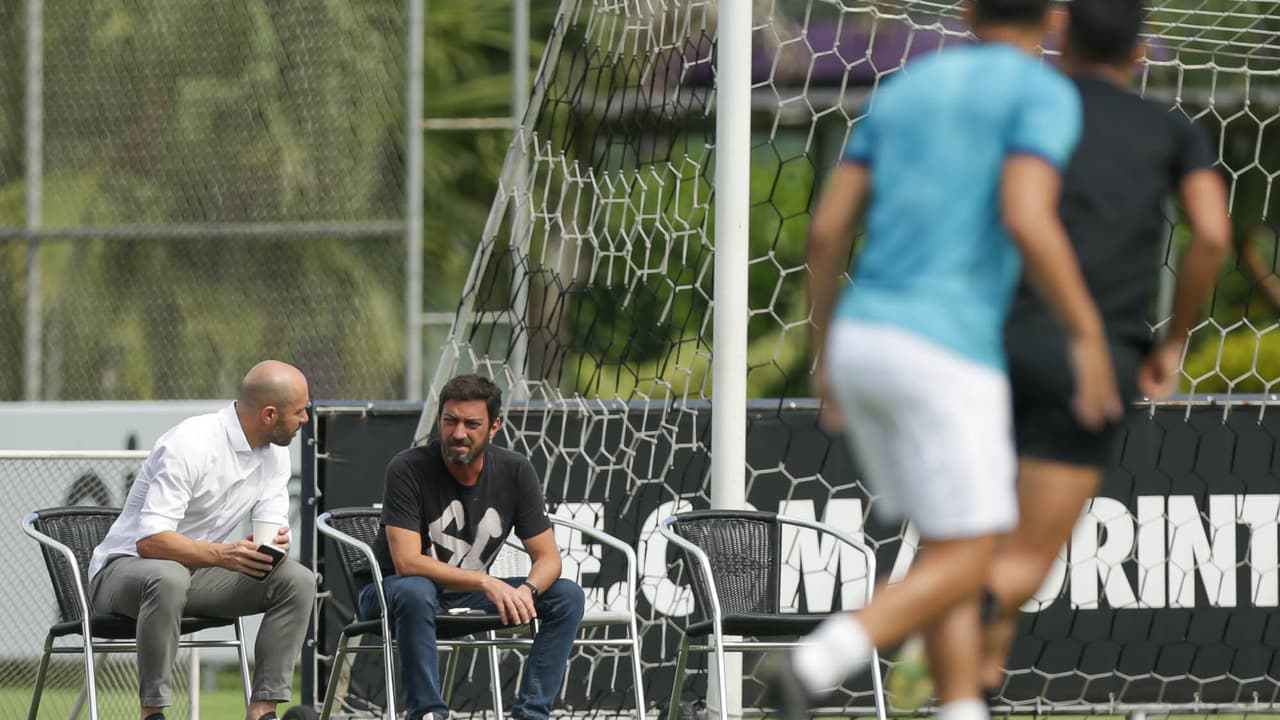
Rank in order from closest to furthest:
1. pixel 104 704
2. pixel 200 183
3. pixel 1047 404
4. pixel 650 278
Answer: pixel 1047 404
pixel 104 704
pixel 650 278
pixel 200 183

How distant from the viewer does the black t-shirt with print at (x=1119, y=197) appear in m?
3.42

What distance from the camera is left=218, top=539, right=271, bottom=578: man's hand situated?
5531 mm

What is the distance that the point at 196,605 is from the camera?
5.56 m

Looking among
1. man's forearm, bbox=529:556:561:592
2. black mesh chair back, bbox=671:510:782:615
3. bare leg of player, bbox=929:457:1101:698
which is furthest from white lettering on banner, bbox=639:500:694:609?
bare leg of player, bbox=929:457:1101:698

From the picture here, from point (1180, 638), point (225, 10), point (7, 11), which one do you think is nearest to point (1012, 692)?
point (1180, 638)

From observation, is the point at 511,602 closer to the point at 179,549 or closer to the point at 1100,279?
the point at 179,549

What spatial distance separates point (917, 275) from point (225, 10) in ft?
25.3

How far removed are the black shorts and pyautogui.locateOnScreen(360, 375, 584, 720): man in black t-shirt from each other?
91.6 inches

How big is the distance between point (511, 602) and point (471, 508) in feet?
1.54

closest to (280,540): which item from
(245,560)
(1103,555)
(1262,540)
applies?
(245,560)

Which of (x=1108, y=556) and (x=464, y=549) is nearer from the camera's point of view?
(x=464, y=549)

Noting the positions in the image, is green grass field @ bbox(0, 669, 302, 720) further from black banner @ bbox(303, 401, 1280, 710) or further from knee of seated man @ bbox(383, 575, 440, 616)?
knee of seated man @ bbox(383, 575, 440, 616)

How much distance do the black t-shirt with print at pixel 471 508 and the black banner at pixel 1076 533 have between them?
97 cm

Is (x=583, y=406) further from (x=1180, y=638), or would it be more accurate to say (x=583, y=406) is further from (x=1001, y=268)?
(x=1001, y=268)
